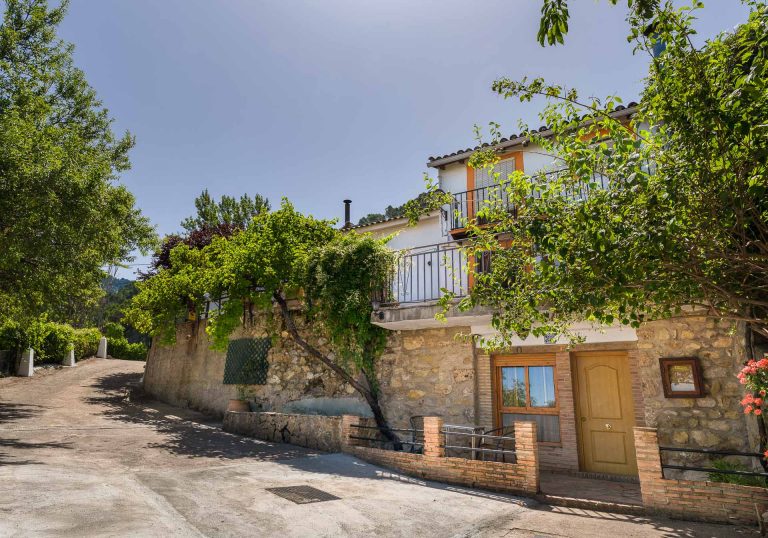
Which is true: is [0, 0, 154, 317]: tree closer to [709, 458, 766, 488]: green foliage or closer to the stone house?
the stone house

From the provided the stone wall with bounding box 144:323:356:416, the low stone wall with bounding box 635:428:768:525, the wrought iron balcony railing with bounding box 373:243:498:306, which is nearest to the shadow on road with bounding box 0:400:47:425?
the stone wall with bounding box 144:323:356:416

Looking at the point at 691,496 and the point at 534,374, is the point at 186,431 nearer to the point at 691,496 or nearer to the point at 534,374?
the point at 534,374

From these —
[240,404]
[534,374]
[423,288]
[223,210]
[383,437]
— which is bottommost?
[383,437]

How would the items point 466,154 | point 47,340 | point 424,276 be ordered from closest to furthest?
point 424,276 → point 466,154 → point 47,340

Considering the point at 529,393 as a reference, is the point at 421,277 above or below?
above

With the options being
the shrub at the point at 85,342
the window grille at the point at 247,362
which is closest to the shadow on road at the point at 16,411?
the window grille at the point at 247,362

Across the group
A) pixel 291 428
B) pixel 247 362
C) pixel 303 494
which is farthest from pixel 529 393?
pixel 247 362

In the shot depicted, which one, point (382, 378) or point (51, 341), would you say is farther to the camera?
point (51, 341)

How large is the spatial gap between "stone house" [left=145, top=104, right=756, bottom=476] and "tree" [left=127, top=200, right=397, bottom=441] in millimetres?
449

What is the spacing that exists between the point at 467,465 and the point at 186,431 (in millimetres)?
7423

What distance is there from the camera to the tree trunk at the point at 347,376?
1001cm

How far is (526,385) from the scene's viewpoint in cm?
946

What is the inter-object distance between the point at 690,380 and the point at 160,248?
674 inches

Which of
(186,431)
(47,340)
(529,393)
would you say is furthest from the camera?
(47,340)
